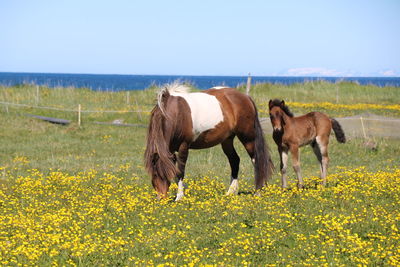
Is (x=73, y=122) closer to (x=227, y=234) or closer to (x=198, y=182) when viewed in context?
(x=198, y=182)

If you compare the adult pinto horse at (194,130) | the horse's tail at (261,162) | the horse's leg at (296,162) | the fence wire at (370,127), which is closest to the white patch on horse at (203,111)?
the adult pinto horse at (194,130)

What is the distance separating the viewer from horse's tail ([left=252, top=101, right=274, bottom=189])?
11438 millimetres

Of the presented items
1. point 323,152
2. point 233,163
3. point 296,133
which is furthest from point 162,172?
point 323,152

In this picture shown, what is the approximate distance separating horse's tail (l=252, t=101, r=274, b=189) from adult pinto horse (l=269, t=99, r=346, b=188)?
0.39 m

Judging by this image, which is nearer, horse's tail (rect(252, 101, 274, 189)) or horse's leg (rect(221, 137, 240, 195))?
horse's leg (rect(221, 137, 240, 195))

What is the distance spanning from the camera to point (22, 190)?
436 inches

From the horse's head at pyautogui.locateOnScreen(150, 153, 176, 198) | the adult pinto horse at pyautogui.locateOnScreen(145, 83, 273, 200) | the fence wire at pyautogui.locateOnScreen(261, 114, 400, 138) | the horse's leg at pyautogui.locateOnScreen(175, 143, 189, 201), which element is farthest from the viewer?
the fence wire at pyautogui.locateOnScreen(261, 114, 400, 138)

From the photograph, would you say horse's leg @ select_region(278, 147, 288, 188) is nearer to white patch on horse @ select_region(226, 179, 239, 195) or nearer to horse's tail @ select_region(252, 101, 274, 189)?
horse's tail @ select_region(252, 101, 274, 189)

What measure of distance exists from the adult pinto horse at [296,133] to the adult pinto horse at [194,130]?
18.8 inches

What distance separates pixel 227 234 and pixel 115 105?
27636mm

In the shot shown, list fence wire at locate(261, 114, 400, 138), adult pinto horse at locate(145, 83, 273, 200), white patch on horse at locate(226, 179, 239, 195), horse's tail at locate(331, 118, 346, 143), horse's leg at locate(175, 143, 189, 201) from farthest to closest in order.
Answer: fence wire at locate(261, 114, 400, 138)
horse's tail at locate(331, 118, 346, 143)
white patch on horse at locate(226, 179, 239, 195)
horse's leg at locate(175, 143, 189, 201)
adult pinto horse at locate(145, 83, 273, 200)

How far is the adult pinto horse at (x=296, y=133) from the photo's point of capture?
38.4ft

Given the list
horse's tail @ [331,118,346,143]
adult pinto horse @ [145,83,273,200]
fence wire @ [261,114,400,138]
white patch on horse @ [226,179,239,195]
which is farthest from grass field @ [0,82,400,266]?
fence wire @ [261,114,400,138]

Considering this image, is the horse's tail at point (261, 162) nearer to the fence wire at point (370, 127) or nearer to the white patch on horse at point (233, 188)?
the white patch on horse at point (233, 188)
